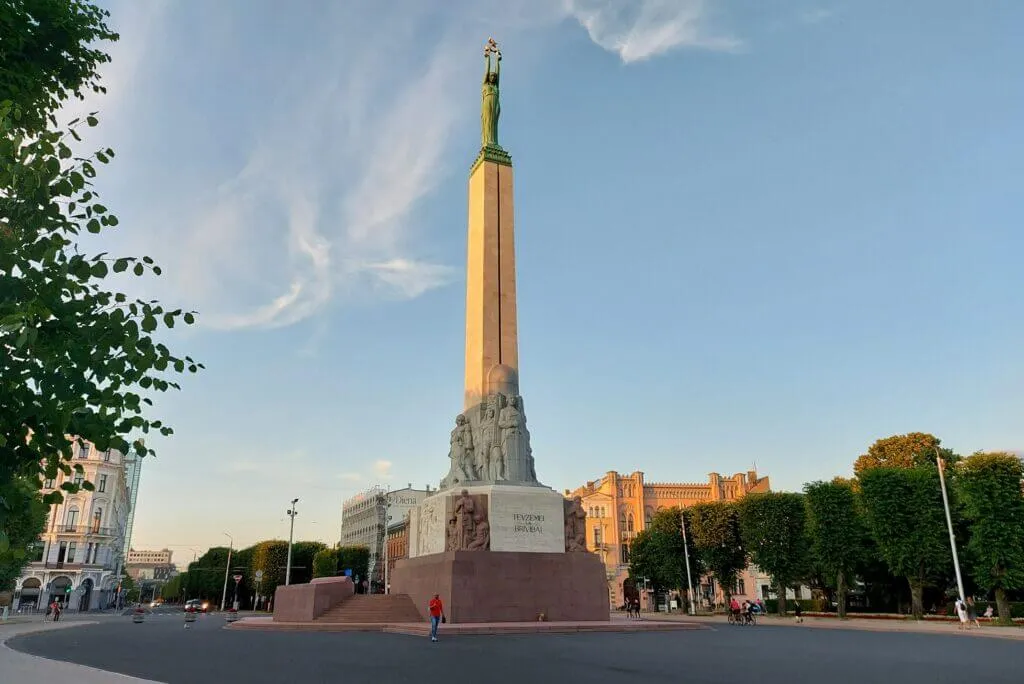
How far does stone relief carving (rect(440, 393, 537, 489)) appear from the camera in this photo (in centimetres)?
2881

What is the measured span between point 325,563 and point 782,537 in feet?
159

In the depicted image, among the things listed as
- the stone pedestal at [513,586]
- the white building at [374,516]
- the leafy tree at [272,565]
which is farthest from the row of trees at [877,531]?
the white building at [374,516]

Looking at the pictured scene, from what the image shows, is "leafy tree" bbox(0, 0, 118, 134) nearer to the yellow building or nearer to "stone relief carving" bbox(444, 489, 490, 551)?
"stone relief carving" bbox(444, 489, 490, 551)

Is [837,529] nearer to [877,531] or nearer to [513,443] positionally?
[877,531]

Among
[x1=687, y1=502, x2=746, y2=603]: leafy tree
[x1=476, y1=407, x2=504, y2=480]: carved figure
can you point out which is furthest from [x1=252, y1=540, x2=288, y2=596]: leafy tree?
[x1=476, y1=407, x2=504, y2=480]: carved figure

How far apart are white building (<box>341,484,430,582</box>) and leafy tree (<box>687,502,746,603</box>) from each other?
175ft

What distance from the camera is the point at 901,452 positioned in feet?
206

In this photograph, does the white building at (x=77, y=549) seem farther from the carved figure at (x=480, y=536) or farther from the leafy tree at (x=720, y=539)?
the carved figure at (x=480, y=536)

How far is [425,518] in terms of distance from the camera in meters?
29.7

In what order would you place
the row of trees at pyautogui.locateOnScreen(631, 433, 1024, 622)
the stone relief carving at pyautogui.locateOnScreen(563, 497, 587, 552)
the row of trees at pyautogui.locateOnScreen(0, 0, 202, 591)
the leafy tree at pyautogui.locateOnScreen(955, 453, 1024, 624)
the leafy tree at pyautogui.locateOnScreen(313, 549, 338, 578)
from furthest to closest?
1. the leafy tree at pyautogui.locateOnScreen(313, 549, 338, 578)
2. the row of trees at pyautogui.locateOnScreen(631, 433, 1024, 622)
3. the leafy tree at pyautogui.locateOnScreen(955, 453, 1024, 624)
4. the stone relief carving at pyautogui.locateOnScreen(563, 497, 587, 552)
5. the row of trees at pyautogui.locateOnScreen(0, 0, 202, 591)

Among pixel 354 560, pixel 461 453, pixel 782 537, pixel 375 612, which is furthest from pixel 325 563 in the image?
pixel 461 453

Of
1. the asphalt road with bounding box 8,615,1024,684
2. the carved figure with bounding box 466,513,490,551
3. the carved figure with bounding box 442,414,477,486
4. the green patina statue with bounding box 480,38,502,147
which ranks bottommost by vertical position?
the asphalt road with bounding box 8,615,1024,684

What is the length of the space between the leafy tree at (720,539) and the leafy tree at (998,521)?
1806 centimetres

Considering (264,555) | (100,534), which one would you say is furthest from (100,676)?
(100,534)
